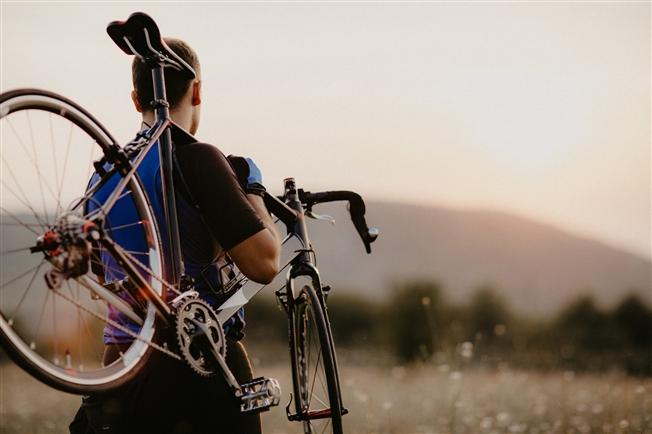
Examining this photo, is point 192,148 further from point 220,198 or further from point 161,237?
point 161,237

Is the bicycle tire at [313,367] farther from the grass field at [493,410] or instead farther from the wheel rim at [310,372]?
the grass field at [493,410]

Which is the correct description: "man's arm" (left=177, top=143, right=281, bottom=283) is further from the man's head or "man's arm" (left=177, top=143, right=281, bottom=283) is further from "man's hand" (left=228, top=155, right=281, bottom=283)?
the man's head

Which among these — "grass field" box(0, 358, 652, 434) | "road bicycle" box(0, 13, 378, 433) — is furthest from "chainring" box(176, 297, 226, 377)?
"grass field" box(0, 358, 652, 434)

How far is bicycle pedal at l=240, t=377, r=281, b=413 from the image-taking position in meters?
3.66

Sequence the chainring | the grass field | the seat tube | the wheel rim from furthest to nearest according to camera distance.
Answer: the grass field, the wheel rim, the seat tube, the chainring

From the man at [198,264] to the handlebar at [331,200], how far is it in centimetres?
49

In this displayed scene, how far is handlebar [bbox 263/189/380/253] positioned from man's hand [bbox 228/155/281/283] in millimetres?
349

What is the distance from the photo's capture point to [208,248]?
373cm

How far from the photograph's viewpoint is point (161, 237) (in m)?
3.64

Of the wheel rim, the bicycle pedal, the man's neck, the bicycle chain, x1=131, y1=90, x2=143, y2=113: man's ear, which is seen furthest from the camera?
the wheel rim

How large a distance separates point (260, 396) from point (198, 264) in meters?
0.56

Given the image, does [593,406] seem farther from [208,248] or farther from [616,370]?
[208,248]

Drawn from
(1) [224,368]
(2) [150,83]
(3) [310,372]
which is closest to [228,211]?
(1) [224,368]

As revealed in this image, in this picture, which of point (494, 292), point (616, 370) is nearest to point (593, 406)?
point (616, 370)
